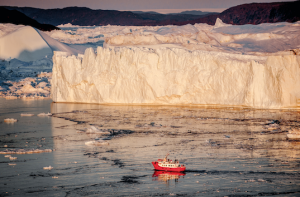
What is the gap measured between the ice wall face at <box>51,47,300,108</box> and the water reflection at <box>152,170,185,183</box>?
12.9m

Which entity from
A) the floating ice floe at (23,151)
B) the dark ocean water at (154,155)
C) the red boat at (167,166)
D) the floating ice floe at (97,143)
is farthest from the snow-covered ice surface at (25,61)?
the red boat at (167,166)

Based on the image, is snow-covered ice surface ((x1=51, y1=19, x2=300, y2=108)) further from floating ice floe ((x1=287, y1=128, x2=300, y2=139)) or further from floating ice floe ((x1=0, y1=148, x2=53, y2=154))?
floating ice floe ((x1=0, y1=148, x2=53, y2=154))

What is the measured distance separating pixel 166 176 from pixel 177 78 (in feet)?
46.2

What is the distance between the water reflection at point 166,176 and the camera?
9508mm

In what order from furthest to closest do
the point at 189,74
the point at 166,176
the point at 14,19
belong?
the point at 14,19 < the point at 189,74 < the point at 166,176

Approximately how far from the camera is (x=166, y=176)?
32.2ft

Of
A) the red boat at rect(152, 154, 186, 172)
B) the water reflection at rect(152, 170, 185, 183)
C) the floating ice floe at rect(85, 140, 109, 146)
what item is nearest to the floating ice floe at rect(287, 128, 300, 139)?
the red boat at rect(152, 154, 186, 172)

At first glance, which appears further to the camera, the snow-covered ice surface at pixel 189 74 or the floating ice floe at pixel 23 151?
the snow-covered ice surface at pixel 189 74

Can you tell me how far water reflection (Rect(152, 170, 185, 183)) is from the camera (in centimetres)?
951

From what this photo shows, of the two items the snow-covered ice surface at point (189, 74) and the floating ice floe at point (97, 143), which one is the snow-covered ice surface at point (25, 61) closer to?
the snow-covered ice surface at point (189, 74)

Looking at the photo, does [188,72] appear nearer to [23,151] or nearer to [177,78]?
[177,78]

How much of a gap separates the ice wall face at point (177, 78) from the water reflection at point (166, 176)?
12942mm

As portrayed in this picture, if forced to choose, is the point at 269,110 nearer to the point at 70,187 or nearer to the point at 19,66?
the point at 70,187

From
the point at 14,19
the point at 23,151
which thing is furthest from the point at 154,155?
the point at 14,19
